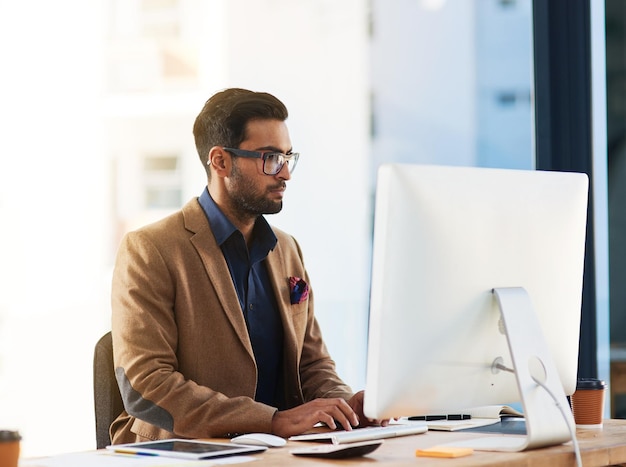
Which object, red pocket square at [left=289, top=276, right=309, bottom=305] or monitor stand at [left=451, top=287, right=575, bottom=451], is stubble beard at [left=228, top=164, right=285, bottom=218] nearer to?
red pocket square at [left=289, top=276, right=309, bottom=305]

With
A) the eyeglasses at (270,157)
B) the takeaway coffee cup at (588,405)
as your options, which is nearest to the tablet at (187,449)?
the takeaway coffee cup at (588,405)

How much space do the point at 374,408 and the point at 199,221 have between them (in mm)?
1018

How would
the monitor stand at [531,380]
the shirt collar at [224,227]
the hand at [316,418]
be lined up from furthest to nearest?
1. the shirt collar at [224,227]
2. the hand at [316,418]
3. the monitor stand at [531,380]

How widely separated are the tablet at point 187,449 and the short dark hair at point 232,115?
101 centimetres

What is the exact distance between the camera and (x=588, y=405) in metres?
2.21

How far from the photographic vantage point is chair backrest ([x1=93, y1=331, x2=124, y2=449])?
2418 mm

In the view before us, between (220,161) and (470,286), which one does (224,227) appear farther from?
(470,286)

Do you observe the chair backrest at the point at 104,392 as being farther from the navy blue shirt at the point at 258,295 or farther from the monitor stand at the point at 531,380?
the monitor stand at the point at 531,380

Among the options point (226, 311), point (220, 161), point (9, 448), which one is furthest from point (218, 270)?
point (9, 448)

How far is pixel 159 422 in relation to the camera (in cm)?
226

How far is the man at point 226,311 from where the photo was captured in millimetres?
2219

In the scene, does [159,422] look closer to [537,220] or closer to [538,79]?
[537,220]

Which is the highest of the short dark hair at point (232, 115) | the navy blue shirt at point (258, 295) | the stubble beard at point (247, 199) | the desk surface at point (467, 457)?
the short dark hair at point (232, 115)

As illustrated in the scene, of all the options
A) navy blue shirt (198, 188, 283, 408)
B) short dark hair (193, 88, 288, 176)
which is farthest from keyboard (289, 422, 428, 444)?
short dark hair (193, 88, 288, 176)
